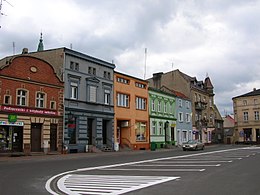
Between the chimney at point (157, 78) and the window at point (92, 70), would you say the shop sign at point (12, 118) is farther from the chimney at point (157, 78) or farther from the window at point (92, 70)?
the chimney at point (157, 78)

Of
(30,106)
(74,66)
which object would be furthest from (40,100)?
(74,66)

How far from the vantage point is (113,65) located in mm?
42719

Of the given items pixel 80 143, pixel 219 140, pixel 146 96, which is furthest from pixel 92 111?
pixel 219 140

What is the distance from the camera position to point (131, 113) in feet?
151

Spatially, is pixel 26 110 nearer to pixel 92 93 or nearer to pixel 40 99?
pixel 40 99

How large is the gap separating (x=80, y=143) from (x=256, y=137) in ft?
175

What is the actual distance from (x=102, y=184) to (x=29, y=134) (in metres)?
19.9

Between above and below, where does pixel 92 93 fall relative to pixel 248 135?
above

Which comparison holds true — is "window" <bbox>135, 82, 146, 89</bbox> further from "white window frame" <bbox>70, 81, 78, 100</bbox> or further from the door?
the door

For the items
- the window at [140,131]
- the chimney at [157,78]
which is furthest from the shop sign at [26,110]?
the chimney at [157,78]

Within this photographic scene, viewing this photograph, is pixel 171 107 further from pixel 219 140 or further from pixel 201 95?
pixel 219 140

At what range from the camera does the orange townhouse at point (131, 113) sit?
44.0m

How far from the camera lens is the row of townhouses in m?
30.6

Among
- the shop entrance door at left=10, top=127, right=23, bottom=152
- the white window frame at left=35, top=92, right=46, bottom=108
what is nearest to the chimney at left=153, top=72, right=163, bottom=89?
the white window frame at left=35, top=92, right=46, bottom=108
